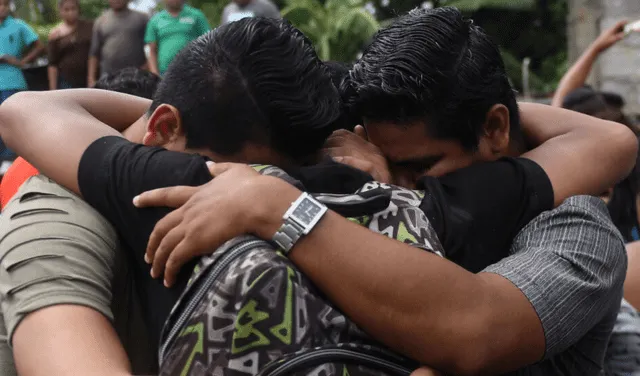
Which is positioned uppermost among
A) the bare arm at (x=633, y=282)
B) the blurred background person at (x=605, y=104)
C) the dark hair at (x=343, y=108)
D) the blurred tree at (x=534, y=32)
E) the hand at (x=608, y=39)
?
the dark hair at (x=343, y=108)

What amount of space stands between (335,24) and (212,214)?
15598mm

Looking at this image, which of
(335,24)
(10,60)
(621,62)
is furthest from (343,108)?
(335,24)

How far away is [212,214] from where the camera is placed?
1.56 m

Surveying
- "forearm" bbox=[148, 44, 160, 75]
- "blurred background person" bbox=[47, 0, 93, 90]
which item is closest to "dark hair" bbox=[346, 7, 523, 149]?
"forearm" bbox=[148, 44, 160, 75]

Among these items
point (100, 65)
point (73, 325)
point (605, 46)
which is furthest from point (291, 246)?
point (100, 65)

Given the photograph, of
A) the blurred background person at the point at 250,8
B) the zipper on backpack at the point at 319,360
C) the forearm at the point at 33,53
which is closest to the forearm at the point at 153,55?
the blurred background person at the point at 250,8

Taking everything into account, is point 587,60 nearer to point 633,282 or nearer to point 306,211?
point 633,282

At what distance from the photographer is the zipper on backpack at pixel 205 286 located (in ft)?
4.86

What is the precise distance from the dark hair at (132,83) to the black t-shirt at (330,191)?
5.56 feet

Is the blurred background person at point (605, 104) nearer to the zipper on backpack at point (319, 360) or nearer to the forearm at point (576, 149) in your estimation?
the forearm at point (576, 149)

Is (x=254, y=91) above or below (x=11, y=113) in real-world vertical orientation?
above

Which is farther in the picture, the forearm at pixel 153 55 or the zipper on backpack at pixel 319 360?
the forearm at pixel 153 55

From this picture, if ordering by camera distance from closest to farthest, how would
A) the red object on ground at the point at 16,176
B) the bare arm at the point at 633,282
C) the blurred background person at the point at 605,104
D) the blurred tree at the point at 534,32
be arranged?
the red object on ground at the point at 16,176 → the bare arm at the point at 633,282 → the blurred background person at the point at 605,104 → the blurred tree at the point at 534,32

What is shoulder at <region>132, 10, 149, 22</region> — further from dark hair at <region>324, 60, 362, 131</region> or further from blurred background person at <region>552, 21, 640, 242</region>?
dark hair at <region>324, 60, 362, 131</region>
